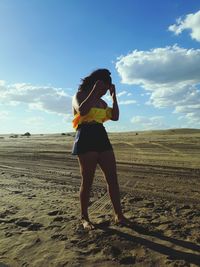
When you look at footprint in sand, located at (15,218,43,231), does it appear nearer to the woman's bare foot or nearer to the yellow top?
Result: the woman's bare foot

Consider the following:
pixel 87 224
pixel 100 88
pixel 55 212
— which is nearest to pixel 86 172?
pixel 87 224

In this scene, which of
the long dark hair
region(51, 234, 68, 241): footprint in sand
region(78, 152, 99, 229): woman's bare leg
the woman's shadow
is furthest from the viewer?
the long dark hair

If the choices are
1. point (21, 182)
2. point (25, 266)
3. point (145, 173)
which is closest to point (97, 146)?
point (25, 266)

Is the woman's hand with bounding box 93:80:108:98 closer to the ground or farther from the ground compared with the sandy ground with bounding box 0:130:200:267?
farther from the ground

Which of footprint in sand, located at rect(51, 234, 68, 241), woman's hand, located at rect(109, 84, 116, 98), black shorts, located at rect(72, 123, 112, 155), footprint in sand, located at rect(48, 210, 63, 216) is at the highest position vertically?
woman's hand, located at rect(109, 84, 116, 98)

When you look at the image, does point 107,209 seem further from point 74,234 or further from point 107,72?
point 107,72

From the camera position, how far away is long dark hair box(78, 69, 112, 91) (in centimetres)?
487

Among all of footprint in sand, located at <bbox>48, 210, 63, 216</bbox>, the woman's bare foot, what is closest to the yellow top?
the woman's bare foot

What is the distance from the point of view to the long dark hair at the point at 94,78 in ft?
16.0

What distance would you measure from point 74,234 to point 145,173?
212 inches

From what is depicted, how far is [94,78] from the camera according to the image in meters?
4.86

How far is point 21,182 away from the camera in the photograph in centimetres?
870

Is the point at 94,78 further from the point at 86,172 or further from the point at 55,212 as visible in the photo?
the point at 55,212

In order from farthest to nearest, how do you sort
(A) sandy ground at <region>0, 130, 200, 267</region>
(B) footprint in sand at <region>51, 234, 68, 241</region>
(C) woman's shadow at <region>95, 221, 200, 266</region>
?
(B) footprint in sand at <region>51, 234, 68, 241</region> < (A) sandy ground at <region>0, 130, 200, 267</region> < (C) woman's shadow at <region>95, 221, 200, 266</region>
